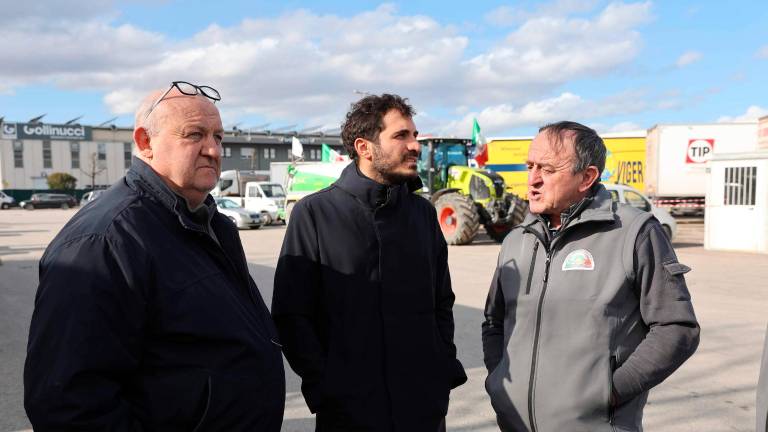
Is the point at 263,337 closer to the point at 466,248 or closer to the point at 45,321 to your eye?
the point at 45,321

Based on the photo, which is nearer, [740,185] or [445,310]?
[445,310]

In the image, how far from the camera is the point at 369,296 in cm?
240

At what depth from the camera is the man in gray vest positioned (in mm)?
2043

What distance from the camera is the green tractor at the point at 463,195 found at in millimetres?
14727

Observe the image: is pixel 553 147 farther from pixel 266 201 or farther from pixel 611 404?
pixel 266 201

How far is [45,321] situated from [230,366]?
485mm

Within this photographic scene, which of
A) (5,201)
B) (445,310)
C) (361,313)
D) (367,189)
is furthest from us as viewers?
(5,201)

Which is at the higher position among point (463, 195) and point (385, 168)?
point (385, 168)

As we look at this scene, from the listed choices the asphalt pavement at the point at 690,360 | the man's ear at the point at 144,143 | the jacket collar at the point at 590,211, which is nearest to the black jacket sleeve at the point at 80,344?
the man's ear at the point at 144,143

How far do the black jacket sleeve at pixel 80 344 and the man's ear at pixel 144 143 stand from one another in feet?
1.27

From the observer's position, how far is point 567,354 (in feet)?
6.96

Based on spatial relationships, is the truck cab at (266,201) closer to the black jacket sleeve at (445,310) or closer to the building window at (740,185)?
the building window at (740,185)

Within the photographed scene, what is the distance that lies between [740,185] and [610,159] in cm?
1060

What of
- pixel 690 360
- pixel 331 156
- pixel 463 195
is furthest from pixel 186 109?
pixel 331 156
